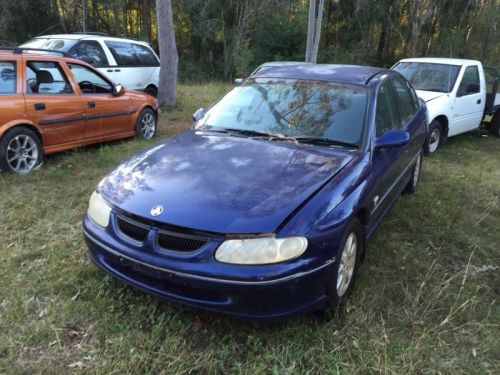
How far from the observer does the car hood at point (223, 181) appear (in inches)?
104

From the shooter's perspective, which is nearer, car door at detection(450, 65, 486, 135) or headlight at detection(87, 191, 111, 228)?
headlight at detection(87, 191, 111, 228)

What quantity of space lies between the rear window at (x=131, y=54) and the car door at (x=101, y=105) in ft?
10.1

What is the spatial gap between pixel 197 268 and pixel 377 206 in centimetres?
175

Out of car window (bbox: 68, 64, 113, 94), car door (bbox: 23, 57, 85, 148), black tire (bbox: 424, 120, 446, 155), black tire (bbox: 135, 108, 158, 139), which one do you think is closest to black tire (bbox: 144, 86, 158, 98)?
black tire (bbox: 135, 108, 158, 139)

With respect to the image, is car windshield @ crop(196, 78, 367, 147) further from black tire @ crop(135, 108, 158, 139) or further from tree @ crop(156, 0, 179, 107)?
tree @ crop(156, 0, 179, 107)

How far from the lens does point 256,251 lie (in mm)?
2527

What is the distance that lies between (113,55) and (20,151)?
190 inches

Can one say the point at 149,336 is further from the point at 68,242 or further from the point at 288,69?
the point at 288,69

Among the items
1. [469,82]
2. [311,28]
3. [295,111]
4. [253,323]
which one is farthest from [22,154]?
[311,28]

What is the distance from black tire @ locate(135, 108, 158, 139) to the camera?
7745 mm

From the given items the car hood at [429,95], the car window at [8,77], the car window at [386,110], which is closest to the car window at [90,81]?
the car window at [8,77]

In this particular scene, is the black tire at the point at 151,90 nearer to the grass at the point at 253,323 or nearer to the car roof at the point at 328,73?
the grass at the point at 253,323

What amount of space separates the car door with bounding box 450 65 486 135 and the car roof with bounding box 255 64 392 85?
4.37 m

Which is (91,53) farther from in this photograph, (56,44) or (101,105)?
(101,105)
